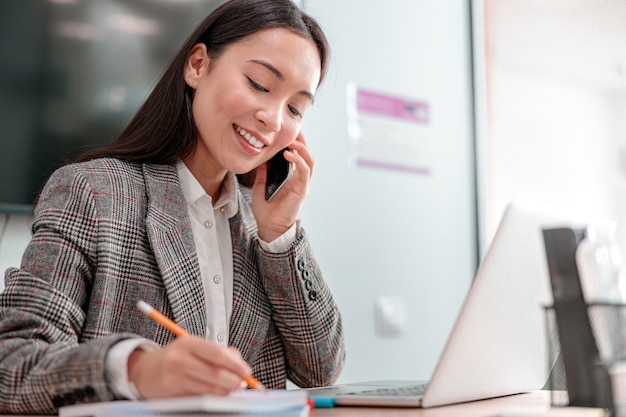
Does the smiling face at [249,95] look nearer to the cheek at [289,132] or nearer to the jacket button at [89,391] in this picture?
the cheek at [289,132]

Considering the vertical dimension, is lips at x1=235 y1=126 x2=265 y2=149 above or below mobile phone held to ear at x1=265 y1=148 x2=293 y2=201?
above

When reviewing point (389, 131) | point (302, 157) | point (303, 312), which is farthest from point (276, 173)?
point (389, 131)

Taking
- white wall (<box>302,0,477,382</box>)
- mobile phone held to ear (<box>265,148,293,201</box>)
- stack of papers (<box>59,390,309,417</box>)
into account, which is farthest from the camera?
white wall (<box>302,0,477,382</box>)

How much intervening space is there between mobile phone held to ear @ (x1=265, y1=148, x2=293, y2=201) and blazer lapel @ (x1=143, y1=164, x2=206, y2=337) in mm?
222

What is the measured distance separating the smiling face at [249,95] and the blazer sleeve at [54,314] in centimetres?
28

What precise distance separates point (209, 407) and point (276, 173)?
33.8 inches

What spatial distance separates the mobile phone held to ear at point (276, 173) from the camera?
146cm

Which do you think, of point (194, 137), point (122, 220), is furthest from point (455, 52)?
point (122, 220)

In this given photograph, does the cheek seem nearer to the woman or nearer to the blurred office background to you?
the woman

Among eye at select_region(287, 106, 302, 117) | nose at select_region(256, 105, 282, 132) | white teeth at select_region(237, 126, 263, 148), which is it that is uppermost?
eye at select_region(287, 106, 302, 117)

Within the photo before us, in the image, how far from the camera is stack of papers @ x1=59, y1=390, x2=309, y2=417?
69cm

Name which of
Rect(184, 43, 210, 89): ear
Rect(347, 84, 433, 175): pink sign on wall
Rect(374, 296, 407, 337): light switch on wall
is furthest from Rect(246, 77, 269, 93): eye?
Rect(374, 296, 407, 337): light switch on wall

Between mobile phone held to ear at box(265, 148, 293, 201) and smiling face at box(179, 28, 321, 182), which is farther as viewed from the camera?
mobile phone held to ear at box(265, 148, 293, 201)

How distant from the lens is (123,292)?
120 cm
